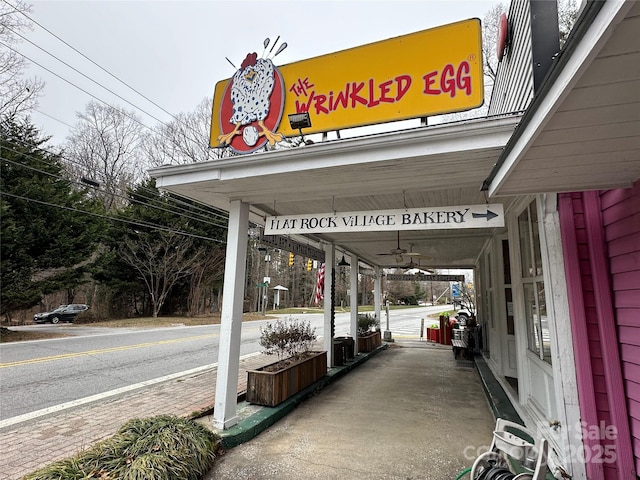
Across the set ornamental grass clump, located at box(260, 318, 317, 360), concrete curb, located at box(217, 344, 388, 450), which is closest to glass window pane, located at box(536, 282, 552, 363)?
concrete curb, located at box(217, 344, 388, 450)

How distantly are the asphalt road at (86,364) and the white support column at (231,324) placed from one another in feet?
9.79

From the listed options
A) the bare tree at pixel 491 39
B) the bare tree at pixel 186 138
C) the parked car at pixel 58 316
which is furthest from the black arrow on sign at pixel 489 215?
the parked car at pixel 58 316

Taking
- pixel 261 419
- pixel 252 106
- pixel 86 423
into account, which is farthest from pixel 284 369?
pixel 252 106

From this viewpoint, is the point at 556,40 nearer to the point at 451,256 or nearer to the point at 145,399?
the point at 145,399

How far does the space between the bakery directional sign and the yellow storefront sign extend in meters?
1.10

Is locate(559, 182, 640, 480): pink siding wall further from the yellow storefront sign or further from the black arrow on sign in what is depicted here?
the yellow storefront sign

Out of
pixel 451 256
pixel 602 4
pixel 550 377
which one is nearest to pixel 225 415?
pixel 550 377

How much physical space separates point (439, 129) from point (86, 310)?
23.3m

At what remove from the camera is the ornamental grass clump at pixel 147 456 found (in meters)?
2.58

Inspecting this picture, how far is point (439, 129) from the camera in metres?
2.79

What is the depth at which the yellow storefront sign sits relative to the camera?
3.62 m

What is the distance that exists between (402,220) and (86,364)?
826cm

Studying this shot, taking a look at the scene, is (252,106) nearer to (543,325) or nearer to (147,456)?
(147,456)

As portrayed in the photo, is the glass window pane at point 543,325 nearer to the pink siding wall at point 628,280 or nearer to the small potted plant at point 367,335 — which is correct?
the pink siding wall at point 628,280
